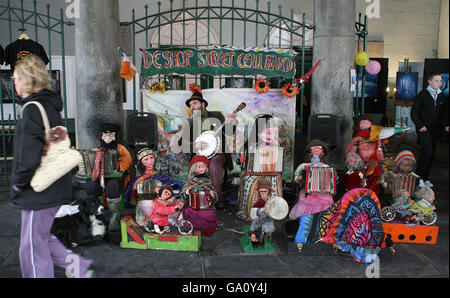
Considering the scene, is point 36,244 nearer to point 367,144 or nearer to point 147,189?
point 147,189

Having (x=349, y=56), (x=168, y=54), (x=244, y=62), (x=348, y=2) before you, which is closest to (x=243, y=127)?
(x=244, y=62)

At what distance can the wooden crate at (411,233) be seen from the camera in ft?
15.5

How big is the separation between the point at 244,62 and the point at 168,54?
1.29 m

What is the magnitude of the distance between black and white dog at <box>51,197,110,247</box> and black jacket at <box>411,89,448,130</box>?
5255 millimetres

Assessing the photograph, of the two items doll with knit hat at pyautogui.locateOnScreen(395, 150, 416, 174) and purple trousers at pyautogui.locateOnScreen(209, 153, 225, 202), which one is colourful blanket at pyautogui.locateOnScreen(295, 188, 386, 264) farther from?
purple trousers at pyautogui.locateOnScreen(209, 153, 225, 202)

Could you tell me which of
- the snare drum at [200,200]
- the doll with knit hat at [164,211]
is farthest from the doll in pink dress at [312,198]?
the doll with knit hat at [164,211]

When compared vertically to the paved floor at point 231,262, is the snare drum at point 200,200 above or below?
above

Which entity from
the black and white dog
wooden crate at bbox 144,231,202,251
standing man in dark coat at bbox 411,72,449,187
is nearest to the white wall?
standing man in dark coat at bbox 411,72,449,187

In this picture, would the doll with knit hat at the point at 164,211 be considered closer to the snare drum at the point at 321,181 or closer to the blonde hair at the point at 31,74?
the snare drum at the point at 321,181

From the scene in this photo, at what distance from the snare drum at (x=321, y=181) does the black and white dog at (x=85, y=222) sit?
249cm

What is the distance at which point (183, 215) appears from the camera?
A: 5027mm

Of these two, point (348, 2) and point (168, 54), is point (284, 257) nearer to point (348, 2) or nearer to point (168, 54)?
point (168, 54)

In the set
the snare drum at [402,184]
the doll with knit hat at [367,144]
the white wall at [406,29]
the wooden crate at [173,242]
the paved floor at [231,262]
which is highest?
the white wall at [406,29]

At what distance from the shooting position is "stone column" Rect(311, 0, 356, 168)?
7234mm
